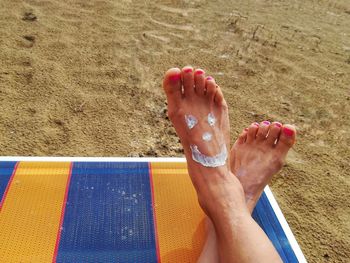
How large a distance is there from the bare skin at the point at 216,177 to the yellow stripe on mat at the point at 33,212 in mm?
452

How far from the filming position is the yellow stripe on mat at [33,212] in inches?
44.8

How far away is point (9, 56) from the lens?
2268 mm

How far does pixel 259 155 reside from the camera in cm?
157

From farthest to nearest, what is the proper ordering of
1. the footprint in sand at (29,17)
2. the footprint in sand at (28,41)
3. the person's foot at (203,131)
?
the footprint in sand at (29,17)
the footprint in sand at (28,41)
the person's foot at (203,131)

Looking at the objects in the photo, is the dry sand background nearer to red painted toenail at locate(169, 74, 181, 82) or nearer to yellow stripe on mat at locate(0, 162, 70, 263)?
yellow stripe on mat at locate(0, 162, 70, 263)

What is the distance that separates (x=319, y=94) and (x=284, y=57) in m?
0.43

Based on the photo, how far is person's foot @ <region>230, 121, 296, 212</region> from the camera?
4.83 feet

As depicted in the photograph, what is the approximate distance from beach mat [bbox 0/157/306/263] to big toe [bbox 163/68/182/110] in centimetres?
24

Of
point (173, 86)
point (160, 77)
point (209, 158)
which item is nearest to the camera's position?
point (209, 158)

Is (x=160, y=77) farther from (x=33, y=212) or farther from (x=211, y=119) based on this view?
(x=33, y=212)

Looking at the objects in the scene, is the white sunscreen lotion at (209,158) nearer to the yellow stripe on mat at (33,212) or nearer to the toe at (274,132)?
the toe at (274,132)

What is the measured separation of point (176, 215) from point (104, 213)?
0.77 feet

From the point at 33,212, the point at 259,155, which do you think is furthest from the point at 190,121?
the point at 33,212

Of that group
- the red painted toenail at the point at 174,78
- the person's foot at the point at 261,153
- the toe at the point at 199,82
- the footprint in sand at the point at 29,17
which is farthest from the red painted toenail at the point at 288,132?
the footprint in sand at the point at 29,17
